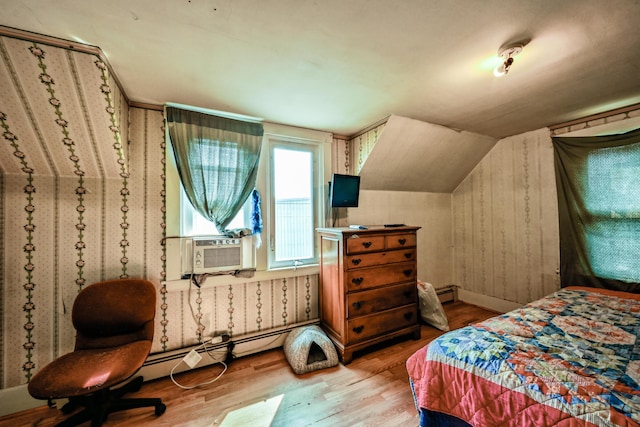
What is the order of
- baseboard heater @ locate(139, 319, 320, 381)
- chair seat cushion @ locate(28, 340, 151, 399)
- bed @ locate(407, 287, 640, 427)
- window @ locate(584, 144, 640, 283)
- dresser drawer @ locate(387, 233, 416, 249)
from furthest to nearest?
dresser drawer @ locate(387, 233, 416, 249)
window @ locate(584, 144, 640, 283)
baseboard heater @ locate(139, 319, 320, 381)
chair seat cushion @ locate(28, 340, 151, 399)
bed @ locate(407, 287, 640, 427)

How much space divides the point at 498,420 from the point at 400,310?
140 centimetres

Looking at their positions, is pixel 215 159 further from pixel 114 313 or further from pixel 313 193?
pixel 114 313

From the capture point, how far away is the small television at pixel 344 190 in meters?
2.51

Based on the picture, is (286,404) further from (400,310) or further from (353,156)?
(353,156)

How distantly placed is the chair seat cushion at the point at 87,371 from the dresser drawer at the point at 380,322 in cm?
159

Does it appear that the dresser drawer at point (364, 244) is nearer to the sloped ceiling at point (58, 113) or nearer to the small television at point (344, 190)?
the small television at point (344, 190)

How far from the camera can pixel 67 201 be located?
1.76m

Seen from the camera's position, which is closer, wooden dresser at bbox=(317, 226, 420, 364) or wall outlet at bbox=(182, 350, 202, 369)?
wall outlet at bbox=(182, 350, 202, 369)

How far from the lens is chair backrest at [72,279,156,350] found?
1660 mm

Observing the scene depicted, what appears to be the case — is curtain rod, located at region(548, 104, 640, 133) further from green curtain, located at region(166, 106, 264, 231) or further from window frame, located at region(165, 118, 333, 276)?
green curtain, located at region(166, 106, 264, 231)

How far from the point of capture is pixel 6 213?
162cm

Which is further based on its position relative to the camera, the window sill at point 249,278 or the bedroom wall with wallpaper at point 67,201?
the window sill at point 249,278

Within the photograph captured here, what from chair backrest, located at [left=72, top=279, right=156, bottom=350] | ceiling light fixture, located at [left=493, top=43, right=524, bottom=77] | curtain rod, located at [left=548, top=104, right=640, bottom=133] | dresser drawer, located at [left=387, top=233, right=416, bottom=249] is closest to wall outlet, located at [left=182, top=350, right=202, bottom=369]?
chair backrest, located at [left=72, top=279, right=156, bottom=350]

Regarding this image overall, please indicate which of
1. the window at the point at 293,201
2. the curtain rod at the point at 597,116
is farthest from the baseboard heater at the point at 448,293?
the curtain rod at the point at 597,116
